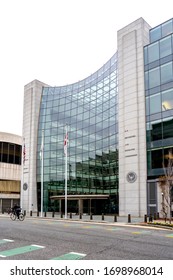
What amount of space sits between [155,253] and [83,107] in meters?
38.7

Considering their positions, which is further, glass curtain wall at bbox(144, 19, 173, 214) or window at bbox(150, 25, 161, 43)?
window at bbox(150, 25, 161, 43)

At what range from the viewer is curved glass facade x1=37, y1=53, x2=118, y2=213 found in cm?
4003

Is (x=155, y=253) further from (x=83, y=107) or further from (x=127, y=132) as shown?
(x=83, y=107)

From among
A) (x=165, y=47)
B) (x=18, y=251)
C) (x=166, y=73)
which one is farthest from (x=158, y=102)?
(x=18, y=251)

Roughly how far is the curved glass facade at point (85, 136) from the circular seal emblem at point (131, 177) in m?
3.31

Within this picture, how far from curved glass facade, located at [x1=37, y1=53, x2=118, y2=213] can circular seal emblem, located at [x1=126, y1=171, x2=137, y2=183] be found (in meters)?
3.31

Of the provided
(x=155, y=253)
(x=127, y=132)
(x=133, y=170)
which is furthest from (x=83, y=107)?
(x=155, y=253)

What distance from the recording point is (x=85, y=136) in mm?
45438

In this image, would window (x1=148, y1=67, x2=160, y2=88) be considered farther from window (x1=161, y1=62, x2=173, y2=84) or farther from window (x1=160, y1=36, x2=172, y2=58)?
window (x1=160, y1=36, x2=172, y2=58)

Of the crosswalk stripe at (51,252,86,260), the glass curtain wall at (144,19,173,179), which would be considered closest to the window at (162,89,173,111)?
the glass curtain wall at (144,19,173,179)

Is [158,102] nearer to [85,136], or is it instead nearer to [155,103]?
[155,103]

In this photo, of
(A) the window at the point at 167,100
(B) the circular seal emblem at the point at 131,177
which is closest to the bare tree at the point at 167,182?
(B) the circular seal emblem at the point at 131,177

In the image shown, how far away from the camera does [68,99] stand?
5119cm

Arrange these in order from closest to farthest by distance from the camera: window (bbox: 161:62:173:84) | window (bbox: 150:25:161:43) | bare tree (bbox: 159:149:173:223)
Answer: bare tree (bbox: 159:149:173:223) → window (bbox: 161:62:173:84) → window (bbox: 150:25:161:43)
